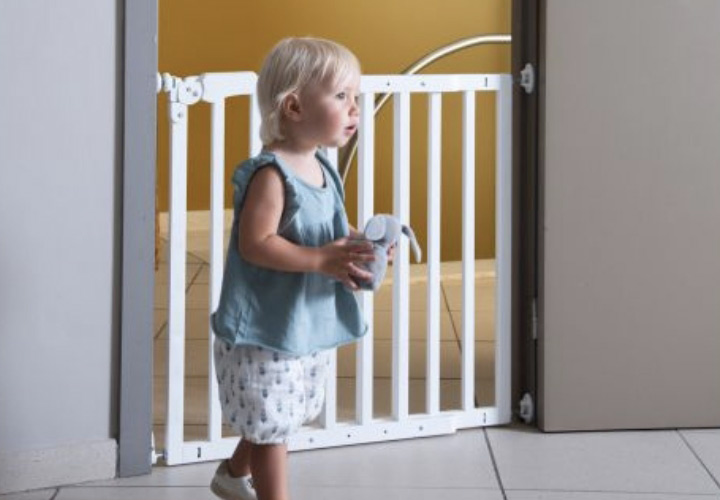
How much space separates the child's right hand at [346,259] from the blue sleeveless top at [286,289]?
8 cm

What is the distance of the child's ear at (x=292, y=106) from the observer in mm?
2146

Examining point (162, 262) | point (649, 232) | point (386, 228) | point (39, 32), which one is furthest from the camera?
point (162, 262)

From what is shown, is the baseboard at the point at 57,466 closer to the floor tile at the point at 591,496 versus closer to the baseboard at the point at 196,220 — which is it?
the floor tile at the point at 591,496

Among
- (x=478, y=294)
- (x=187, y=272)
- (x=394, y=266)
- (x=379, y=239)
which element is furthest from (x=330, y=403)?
(x=187, y=272)

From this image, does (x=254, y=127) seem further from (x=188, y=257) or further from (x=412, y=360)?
(x=188, y=257)

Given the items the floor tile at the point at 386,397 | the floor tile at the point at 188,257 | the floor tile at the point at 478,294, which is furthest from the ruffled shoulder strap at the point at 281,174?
the floor tile at the point at 188,257

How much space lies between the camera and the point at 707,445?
2975 mm

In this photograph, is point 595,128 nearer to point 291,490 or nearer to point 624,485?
point 624,485

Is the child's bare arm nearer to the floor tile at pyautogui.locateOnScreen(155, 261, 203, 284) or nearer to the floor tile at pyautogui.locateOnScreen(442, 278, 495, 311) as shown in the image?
the floor tile at pyautogui.locateOnScreen(442, 278, 495, 311)

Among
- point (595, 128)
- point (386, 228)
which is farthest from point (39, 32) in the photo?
point (595, 128)

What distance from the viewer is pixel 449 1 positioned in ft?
21.1

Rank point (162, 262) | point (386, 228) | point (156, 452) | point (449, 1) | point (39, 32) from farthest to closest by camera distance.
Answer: point (449, 1) → point (162, 262) → point (156, 452) → point (39, 32) → point (386, 228)

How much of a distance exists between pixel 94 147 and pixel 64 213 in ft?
0.43

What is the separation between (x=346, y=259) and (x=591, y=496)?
795mm
